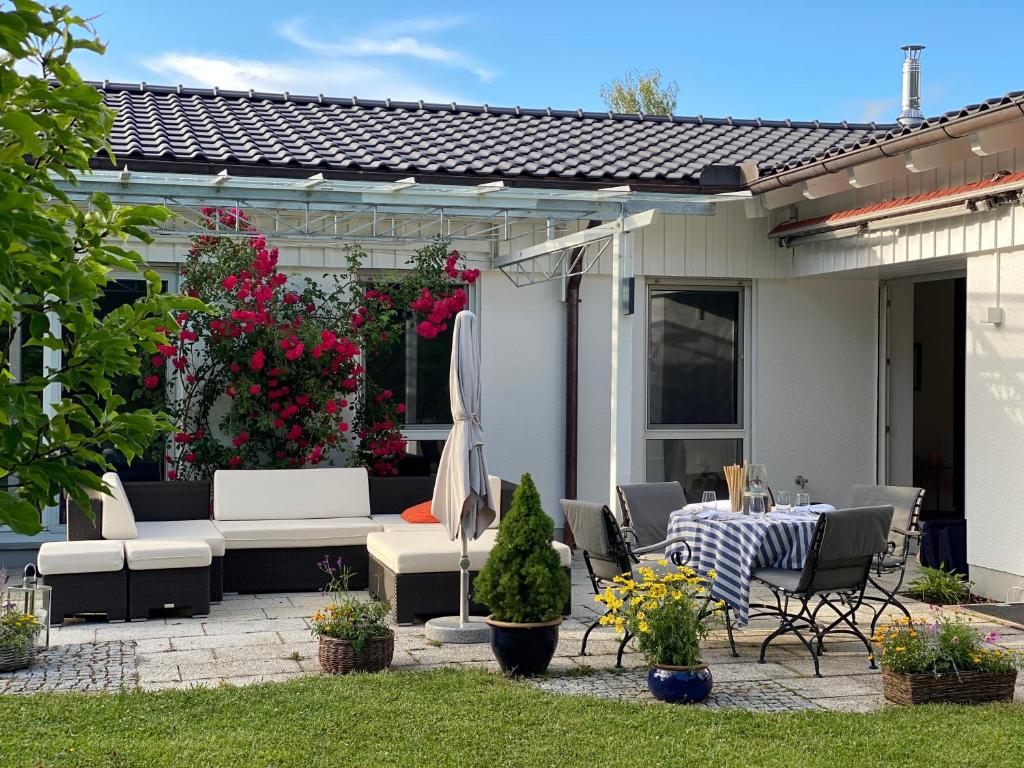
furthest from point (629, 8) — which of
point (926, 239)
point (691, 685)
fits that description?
point (691, 685)

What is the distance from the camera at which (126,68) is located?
93.4ft

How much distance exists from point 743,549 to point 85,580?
4.39 m

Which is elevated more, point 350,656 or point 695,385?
point 695,385

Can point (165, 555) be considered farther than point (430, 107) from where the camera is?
No

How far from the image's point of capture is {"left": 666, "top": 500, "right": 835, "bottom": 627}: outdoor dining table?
7.20 metres

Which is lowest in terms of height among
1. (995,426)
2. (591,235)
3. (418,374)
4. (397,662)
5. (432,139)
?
(397,662)

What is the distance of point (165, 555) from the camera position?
27.0ft

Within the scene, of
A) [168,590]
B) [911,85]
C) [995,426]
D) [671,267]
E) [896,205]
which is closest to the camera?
[168,590]

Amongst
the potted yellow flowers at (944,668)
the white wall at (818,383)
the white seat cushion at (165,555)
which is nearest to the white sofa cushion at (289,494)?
the white seat cushion at (165,555)

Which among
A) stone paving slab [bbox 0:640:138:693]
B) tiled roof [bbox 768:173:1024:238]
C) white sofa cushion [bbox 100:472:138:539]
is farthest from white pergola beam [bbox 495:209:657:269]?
stone paving slab [bbox 0:640:138:693]

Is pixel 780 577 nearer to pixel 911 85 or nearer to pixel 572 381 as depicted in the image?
pixel 572 381

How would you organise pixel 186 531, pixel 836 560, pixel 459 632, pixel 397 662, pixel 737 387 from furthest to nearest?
pixel 737 387, pixel 186 531, pixel 459 632, pixel 397 662, pixel 836 560

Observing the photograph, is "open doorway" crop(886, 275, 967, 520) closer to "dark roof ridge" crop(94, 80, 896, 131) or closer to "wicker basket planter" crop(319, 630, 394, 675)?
"dark roof ridge" crop(94, 80, 896, 131)

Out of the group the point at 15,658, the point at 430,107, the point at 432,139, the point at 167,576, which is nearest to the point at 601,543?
the point at 167,576
